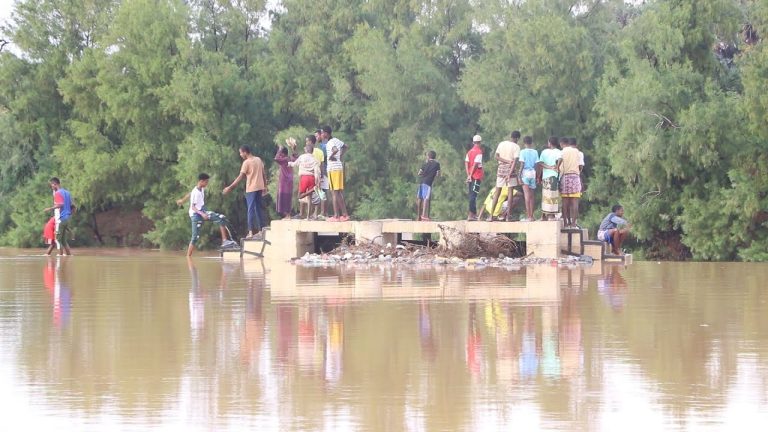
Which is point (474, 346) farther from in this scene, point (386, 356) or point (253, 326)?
point (253, 326)

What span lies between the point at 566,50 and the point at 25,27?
19762 millimetres

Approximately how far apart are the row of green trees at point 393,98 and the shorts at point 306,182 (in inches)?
539

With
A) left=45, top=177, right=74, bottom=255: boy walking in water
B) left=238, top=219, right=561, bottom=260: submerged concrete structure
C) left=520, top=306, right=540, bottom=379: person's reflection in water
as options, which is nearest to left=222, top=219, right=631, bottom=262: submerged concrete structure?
left=238, top=219, right=561, bottom=260: submerged concrete structure

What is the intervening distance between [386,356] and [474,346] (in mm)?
889

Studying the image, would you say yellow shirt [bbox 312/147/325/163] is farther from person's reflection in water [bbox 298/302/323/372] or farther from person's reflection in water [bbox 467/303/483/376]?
person's reflection in water [bbox 467/303/483/376]

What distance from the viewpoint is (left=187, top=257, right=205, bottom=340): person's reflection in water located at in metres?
12.8

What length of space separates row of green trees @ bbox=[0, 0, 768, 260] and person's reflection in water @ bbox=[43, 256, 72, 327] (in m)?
17.6

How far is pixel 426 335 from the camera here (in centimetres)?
1220

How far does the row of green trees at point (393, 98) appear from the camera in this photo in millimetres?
36250

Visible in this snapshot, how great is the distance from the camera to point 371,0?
45844 mm

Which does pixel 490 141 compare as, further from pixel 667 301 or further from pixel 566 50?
pixel 667 301

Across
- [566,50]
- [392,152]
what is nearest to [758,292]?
[566,50]

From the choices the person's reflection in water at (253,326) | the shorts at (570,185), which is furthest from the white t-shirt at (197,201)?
the person's reflection in water at (253,326)

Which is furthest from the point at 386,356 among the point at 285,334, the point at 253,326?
the point at 253,326
